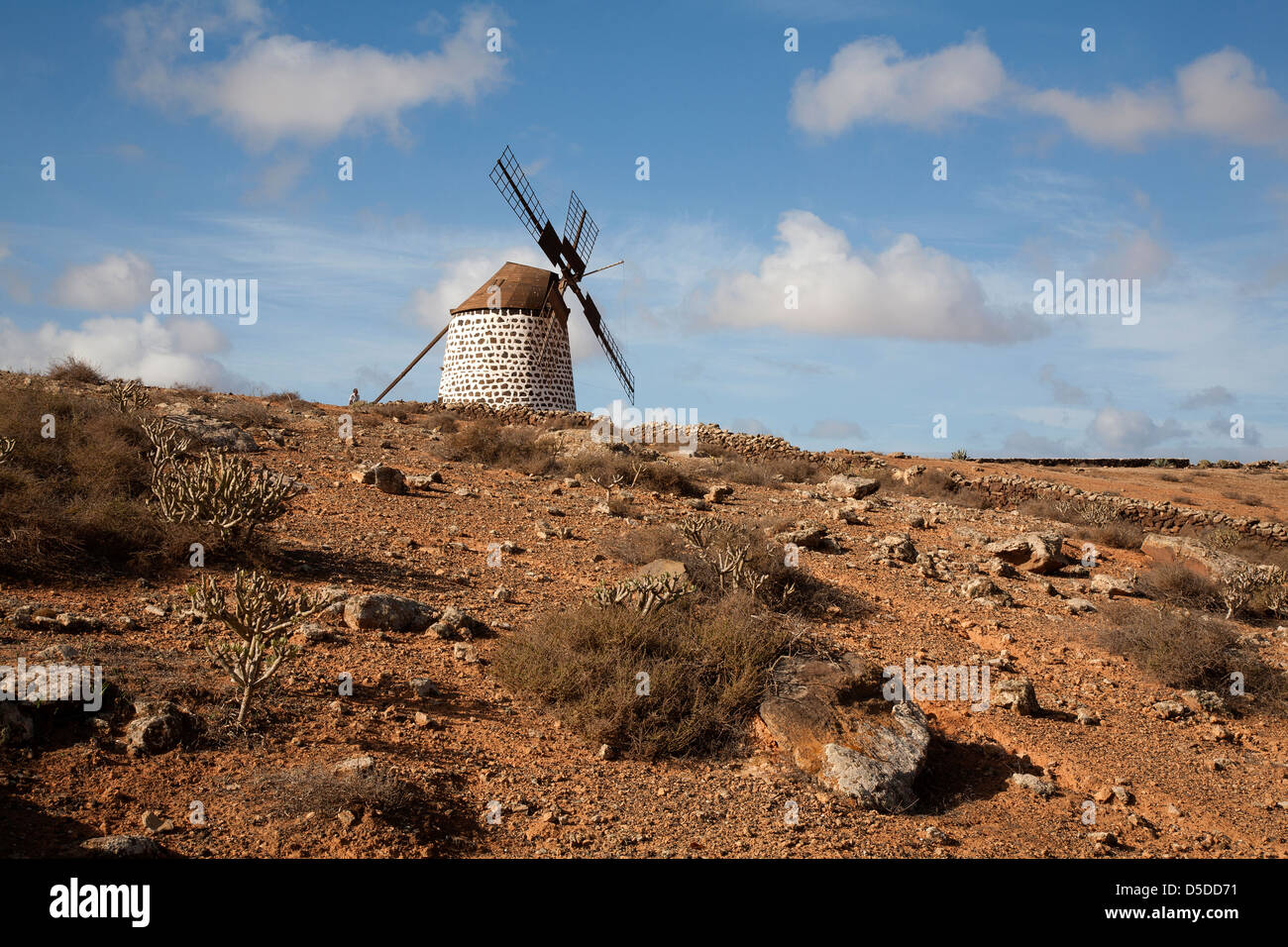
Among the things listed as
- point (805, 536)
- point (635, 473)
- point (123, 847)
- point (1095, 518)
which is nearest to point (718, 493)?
point (635, 473)

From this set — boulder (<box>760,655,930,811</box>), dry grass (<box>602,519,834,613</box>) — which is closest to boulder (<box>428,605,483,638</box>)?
dry grass (<box>602,519,834,613</box>)

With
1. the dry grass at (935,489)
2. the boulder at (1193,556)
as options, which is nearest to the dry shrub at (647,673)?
the boulder at (1193,556)

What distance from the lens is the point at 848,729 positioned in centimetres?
573

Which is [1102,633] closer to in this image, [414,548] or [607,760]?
[607,760]

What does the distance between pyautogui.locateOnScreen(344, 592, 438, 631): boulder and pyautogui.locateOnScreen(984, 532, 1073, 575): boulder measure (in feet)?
25.4

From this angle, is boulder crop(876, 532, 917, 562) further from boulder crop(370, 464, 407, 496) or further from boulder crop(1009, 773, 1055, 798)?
boulder crop(370, 464, 407, 496)

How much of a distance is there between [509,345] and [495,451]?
35.1 ft

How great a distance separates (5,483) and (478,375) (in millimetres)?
17689

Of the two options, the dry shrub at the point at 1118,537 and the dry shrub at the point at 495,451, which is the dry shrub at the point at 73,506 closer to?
the dry shrub at the point at 495,451

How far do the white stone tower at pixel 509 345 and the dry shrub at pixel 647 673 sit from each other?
1872 cm

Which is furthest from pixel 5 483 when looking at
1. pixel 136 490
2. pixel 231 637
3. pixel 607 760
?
pixel 607 760

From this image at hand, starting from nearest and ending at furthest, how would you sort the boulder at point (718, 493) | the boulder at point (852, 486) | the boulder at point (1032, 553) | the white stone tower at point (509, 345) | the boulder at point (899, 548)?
the boulder at point (899, 548) < the boulder at point (1032, 553) < the boulder at point (718, 493) < the boulder at point (852, 486) < the white stone tower at point (509, 345)

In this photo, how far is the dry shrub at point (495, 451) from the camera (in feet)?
47.5
